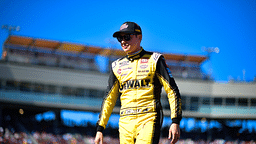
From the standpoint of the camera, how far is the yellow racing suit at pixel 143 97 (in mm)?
4160

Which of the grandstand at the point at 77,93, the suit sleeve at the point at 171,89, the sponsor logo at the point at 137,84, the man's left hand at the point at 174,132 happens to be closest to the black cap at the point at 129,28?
the suit sleeve at the point at 171,89

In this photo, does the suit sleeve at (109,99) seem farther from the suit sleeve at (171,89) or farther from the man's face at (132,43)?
the suit sleeve at (171,89)

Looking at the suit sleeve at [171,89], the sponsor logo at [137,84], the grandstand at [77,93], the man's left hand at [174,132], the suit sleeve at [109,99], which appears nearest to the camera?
the man's left hand at [174,132]

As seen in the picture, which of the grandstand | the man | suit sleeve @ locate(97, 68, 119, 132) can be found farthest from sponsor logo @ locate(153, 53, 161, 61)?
the grandstand

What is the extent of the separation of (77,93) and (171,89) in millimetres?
32934

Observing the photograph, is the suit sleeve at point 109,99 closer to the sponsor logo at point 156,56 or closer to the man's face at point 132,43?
the man's face at point 132,43

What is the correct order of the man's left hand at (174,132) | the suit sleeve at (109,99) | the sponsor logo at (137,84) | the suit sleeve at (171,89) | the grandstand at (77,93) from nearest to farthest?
the man's left hand at (174,132)
the suit sleeve at (171,89)
the sponsor logo at (137,84)
the suit sleeve at (109,99)
the grandstand at (77,93)

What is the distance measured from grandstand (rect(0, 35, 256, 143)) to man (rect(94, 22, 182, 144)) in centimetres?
2564

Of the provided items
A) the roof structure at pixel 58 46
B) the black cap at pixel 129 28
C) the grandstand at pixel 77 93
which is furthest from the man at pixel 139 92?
the roof structure at pixel 58 46

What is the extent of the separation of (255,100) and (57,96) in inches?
823

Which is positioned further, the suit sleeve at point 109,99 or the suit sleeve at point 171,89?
the suit sleeve at point 109,99

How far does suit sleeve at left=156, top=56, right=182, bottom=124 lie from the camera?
411 centimetres

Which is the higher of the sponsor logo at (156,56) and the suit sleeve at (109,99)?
the sponsor logo at (156,56)

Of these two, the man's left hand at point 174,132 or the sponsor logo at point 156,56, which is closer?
the man's left hand at point 174,132
